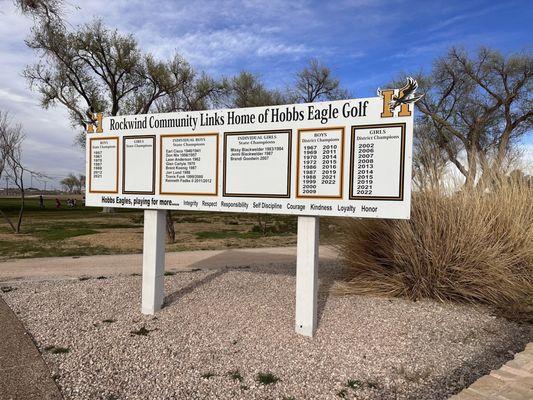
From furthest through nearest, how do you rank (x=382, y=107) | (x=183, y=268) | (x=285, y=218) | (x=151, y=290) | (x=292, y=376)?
(x=285, y=218) → (x=183, y=268) → (x=151, y=290) → (x=382, y=107) → (x=292, y=376)

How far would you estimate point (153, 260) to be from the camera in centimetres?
567

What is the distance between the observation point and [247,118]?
16.6 ft

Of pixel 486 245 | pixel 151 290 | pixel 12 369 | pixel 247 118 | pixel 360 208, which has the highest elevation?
pixel 247 118

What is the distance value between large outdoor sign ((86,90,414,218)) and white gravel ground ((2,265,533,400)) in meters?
1.28

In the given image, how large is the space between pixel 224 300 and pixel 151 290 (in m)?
0.97

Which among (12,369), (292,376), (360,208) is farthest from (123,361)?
(360,208)

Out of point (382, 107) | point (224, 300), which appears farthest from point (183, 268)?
point (382, 107)

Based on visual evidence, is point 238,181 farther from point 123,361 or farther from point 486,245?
point 486,245

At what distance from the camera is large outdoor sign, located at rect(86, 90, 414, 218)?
173 inches

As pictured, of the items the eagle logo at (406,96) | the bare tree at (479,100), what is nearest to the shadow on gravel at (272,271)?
the eagle logo at (406,96)

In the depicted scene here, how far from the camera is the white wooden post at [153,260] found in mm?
5516

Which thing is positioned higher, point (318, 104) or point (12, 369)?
point (318, 104)

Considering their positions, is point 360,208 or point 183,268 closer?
point 360,208

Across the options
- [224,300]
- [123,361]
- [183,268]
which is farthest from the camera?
[183,268]
